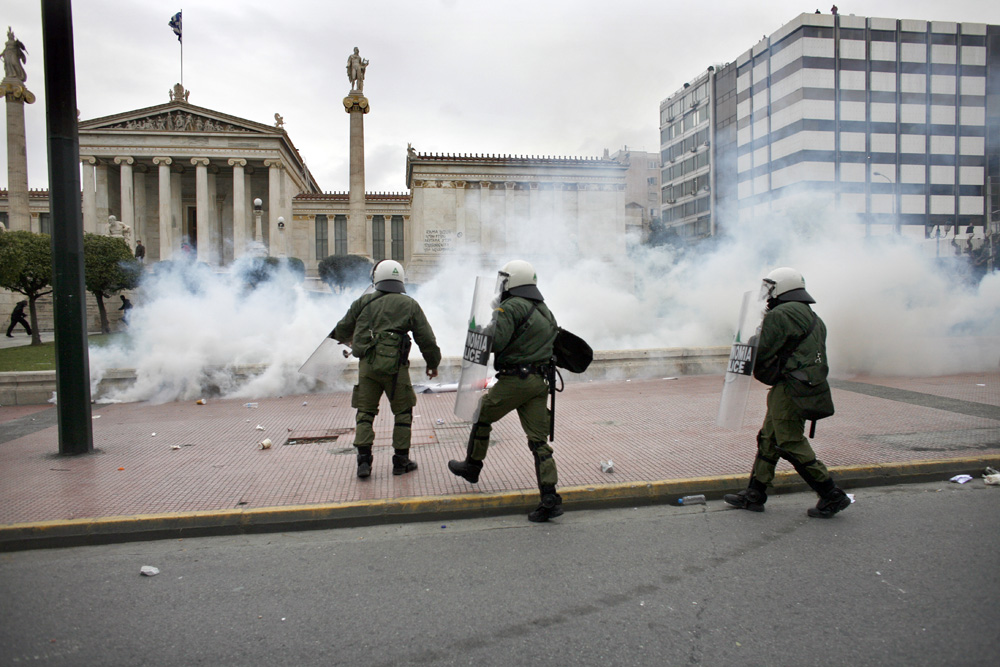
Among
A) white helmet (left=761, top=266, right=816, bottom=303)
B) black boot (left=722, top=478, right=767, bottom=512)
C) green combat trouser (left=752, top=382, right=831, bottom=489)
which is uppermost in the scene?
white helmet (left=761, top=266, right=816, bottom=303)

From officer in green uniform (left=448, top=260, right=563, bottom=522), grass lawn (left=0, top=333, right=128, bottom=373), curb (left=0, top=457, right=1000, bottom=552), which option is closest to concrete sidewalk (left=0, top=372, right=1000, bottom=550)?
curb (left=0, top=457, right=1000, bottom=552)

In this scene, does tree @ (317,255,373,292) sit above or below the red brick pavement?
above

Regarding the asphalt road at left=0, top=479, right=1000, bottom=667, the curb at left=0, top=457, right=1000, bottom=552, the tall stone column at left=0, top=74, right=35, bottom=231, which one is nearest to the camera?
the asphalt road at left=0, top=479, right=1000, bottom=667

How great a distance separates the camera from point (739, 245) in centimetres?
1255

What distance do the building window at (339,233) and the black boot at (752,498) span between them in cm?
3700

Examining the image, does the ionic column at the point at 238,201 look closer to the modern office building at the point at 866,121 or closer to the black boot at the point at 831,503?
the modern office building at the point at 866,121

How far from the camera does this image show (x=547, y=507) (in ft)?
12.3

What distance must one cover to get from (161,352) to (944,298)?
44.3 ft

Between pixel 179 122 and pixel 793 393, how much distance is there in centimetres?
4093

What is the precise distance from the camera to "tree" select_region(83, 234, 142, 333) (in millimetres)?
17969

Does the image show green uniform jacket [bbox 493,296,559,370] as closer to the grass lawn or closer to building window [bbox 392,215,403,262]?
the grass lawn

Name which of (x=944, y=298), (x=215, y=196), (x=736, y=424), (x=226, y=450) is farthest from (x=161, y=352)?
(x=215, y=196)

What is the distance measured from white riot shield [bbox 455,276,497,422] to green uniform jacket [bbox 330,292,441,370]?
0.73 m

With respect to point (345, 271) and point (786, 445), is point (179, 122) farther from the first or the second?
point (786, 445)
